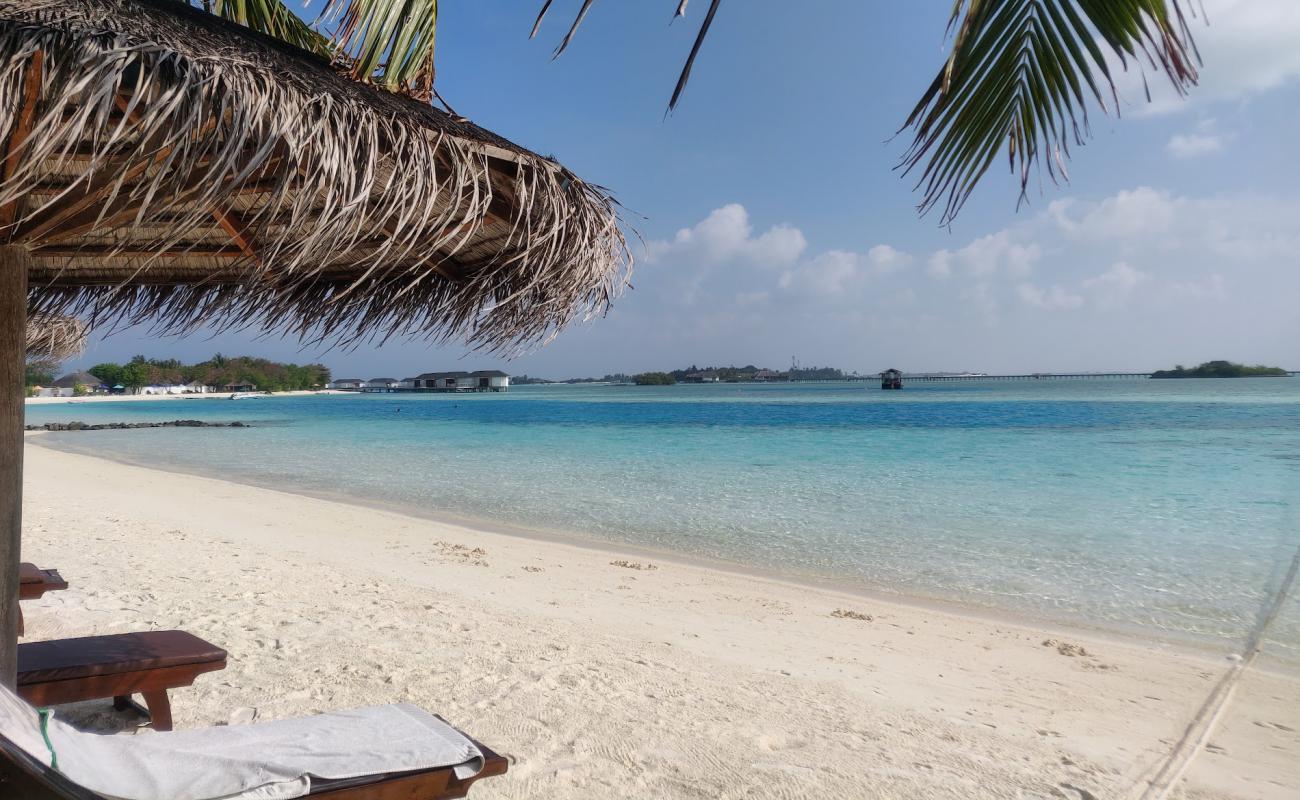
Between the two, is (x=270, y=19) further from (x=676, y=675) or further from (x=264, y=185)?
(x=676, y=675)

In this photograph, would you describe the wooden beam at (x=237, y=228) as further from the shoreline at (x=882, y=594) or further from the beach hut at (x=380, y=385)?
the beach hut at (x=380, y=385)

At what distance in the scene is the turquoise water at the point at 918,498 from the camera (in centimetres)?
710

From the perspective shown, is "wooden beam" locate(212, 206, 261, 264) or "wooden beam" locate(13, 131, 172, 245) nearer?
"wooden beam" locate(13, 131, 172, 245)

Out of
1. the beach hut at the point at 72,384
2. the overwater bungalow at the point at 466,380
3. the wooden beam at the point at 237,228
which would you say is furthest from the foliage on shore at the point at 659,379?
the wooden beam at the point at 237,228

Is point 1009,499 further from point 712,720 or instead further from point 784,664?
point 712,720

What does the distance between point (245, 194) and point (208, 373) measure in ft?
359

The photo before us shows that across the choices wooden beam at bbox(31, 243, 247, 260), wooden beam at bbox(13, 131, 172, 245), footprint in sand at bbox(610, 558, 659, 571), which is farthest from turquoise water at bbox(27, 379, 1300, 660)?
wooden beam at bbox(13, 131, 172, 245)

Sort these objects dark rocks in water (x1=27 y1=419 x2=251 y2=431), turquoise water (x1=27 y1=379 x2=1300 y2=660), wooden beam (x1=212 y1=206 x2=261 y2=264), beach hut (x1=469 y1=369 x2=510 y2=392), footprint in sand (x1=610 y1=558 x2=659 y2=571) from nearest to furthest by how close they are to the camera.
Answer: wooden beam (x1=212 y1=206 x2=261 y2=264) → turquoise water (x1=27 y1=379 x2=1300 y2=660) → footprint in sand (x1=610 y1=558 x2=659 y2=571) → dark rocks in water (x1=27 y1=419 x2=251 y2=431) → beach hut (x1=469 y1=369 x2=510 y2=392)

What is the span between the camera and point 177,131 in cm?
149

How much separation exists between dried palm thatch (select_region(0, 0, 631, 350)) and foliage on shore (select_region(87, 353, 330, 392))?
89915mm

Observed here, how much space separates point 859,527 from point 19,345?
9.05 meters

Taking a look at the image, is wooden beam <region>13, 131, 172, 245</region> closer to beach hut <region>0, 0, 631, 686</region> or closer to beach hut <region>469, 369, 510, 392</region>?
beach hut <region>0, 0, 631, 686</region>

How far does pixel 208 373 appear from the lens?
96.7 metres

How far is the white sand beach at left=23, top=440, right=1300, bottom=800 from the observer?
9.43 feet
